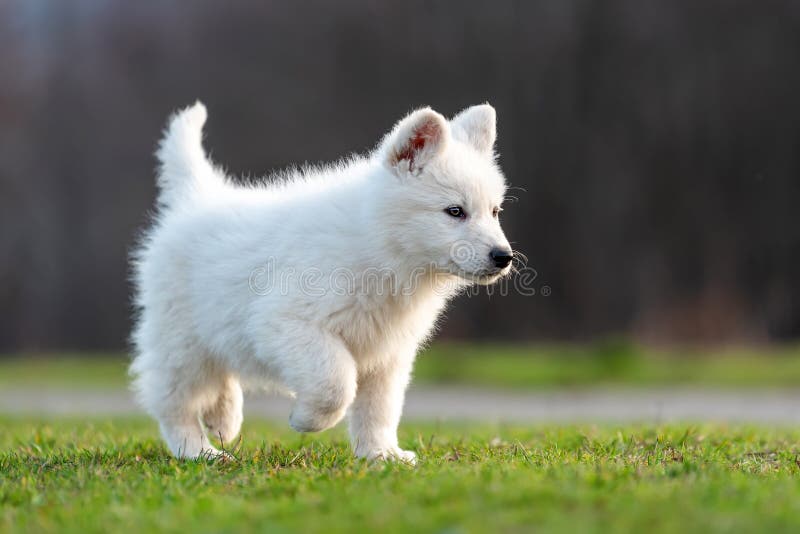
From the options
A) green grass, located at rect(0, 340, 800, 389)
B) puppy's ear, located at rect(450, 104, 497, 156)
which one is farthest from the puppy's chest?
green grass, located at rect(0, 340, 800, 389)

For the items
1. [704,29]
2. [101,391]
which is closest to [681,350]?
[704,29]

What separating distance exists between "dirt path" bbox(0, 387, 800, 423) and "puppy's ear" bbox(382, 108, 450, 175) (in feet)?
19.4

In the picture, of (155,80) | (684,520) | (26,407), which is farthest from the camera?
(155,80)

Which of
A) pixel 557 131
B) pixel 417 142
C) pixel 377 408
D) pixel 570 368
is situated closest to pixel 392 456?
pixel 377 408

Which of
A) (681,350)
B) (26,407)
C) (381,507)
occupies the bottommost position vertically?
(26,407)

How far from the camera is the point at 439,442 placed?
6.46 m

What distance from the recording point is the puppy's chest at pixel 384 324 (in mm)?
5199

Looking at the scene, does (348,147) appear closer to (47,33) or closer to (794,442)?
(47,33)

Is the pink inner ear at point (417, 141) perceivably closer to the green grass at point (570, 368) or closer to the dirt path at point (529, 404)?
the dirt path at point (529, 404)

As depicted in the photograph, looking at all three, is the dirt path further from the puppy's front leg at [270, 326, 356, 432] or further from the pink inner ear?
the pink inner ear

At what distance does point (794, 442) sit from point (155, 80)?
1481 cm

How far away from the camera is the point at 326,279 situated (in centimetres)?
518

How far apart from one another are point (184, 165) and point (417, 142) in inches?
76.7

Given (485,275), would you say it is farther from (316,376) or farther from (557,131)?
(557,131)
